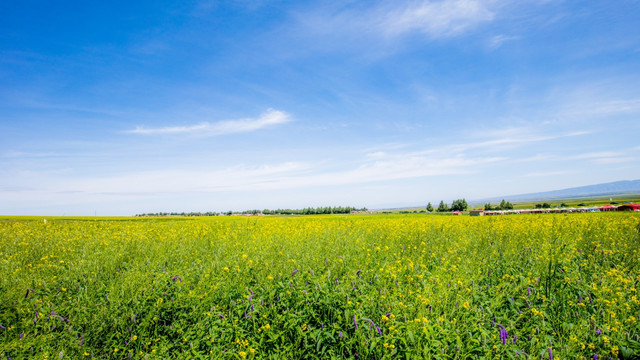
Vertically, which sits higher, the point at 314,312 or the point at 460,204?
the point at 314,312

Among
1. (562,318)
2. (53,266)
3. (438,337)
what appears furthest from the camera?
(53,266)

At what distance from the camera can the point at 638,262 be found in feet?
22.3

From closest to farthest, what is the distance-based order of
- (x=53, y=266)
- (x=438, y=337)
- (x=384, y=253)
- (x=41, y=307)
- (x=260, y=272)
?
1. (x=438, y=337)
2. (x=41, y=307)
3. (x=260, y=272)
4. (x=53, y=266)
5. (x=384, y=253)

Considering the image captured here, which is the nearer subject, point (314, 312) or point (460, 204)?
point (314, 312)

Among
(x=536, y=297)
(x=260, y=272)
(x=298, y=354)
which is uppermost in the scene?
(x=260, y=272)

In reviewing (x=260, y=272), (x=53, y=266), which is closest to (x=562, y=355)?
(x=260, y=272)

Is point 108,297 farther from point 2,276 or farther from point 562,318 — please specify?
point 562,318

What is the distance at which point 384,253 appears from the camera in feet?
23.4

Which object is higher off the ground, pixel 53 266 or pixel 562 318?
pixel 53 266

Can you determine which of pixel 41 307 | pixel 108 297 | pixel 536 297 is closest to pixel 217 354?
pixel 108 297

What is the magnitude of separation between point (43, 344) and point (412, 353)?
513 cm

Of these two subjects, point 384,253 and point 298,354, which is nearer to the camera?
point 298,354

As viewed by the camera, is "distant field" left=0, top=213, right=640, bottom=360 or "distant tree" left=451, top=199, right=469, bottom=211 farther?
"distant tree" left=451, top=199, right=469, bottom=211

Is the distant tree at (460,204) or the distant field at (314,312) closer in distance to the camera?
A: the distant field at (314,312)
